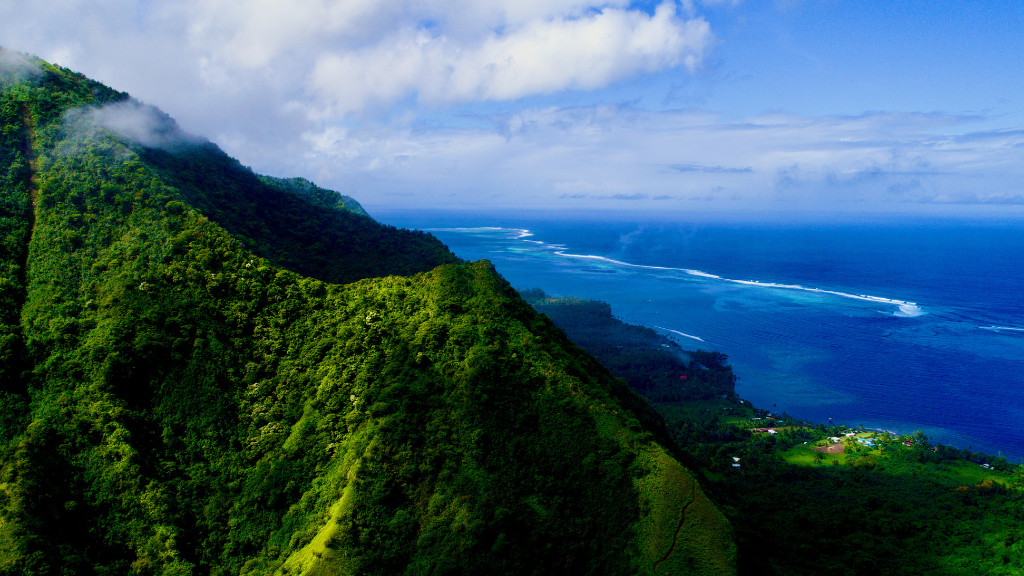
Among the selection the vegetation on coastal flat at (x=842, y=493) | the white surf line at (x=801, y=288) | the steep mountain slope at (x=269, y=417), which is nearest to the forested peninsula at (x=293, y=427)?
the steep mountain slope at (x=269, y=417)

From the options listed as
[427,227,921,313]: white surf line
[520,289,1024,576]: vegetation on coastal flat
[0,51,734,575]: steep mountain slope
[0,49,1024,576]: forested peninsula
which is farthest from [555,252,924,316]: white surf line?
[0,51,734,575]: steep mountain slope

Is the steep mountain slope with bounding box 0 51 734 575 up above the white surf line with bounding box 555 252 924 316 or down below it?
below

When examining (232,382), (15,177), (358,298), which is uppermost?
(15,177)

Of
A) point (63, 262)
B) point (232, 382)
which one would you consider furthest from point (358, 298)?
point (63, 262)

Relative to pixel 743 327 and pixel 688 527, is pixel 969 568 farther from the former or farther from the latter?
pixel 743 327

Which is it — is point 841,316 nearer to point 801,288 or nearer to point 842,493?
point 801,288

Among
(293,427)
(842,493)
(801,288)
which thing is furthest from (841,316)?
(293,427)

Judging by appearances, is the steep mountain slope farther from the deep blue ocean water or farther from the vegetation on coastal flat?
the deep blue ocean water
